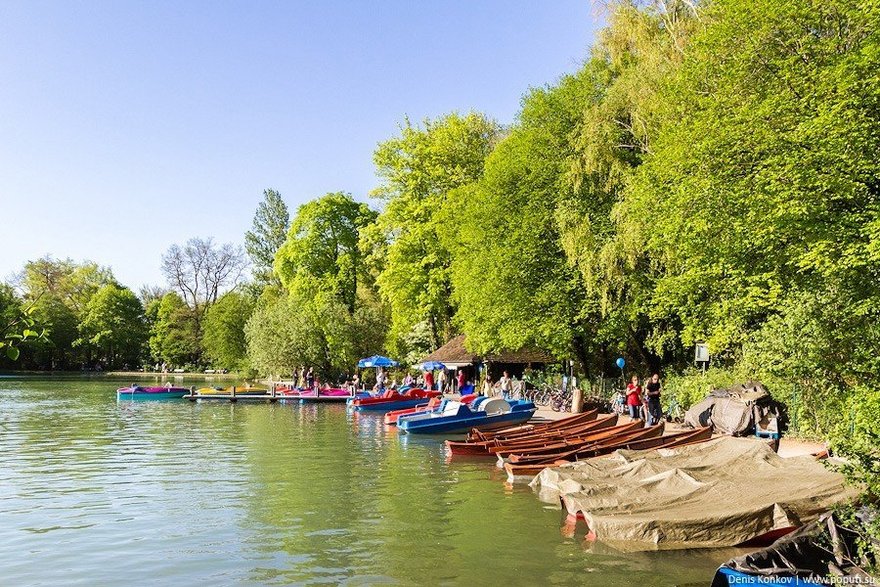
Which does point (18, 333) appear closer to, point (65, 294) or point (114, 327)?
point (114, 327)

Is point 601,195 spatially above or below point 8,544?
above

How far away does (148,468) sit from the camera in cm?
1917

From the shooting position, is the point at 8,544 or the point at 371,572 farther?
the point at 8,544

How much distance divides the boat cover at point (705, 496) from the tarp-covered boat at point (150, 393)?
38325 millimetres

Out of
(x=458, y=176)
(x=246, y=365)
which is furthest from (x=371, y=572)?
(x=246, y=365)

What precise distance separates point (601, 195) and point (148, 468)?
65.7 feet

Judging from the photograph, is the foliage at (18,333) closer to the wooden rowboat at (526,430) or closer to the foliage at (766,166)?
the foliage at (766,166)

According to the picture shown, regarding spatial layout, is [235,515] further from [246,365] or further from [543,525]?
[246,365]

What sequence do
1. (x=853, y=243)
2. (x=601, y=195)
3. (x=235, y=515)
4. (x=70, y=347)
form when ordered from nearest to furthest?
(x=235, y=515)
(x=853, y=243)
(x=601, y=195)
(x=70, y=347)

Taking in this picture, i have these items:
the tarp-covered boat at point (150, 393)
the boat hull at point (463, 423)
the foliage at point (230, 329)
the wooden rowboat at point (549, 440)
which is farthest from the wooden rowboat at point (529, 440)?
the foliage at point (230, 329)

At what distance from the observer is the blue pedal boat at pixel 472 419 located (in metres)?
26.1

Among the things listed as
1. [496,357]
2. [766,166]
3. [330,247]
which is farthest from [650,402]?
[330,247]

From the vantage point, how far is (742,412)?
18.6 meters

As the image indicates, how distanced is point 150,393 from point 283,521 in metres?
36.5
